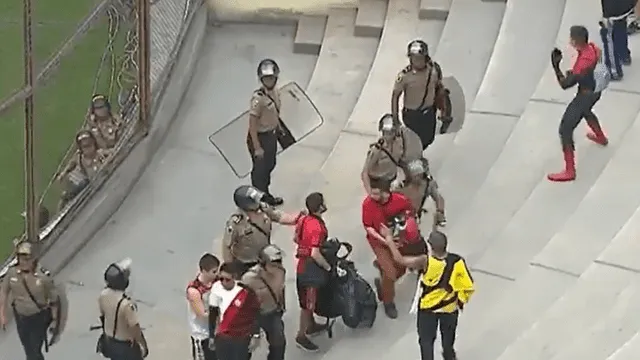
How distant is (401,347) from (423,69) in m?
2.75

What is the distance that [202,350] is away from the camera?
460 inches

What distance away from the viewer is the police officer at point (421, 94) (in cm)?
1293

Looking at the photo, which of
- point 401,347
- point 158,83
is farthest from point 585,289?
point 158,83

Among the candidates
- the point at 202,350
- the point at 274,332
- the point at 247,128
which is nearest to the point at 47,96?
the point at 247,128

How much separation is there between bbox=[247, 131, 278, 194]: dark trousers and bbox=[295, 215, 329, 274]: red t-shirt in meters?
1.84

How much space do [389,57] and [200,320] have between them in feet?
18.1

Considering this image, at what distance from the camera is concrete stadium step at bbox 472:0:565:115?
48.0ft

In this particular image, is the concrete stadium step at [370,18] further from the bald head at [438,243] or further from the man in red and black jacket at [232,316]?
the bald head at [438,243]

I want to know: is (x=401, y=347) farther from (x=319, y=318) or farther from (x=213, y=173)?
(x=213, y=173)

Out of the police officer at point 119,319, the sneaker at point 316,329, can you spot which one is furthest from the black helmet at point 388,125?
the police officer at point 119,319

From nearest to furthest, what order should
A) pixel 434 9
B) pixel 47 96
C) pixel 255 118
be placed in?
pixel 255 118, pixel 434 9, pixel 47 96

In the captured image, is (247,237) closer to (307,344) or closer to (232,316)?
(232,316)

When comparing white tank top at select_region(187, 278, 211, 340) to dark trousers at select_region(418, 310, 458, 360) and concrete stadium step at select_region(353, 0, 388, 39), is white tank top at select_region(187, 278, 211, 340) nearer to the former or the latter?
dark trousers at select_region(418, 310, 458, 360)

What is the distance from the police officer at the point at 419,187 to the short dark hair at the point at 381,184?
0.26 m
